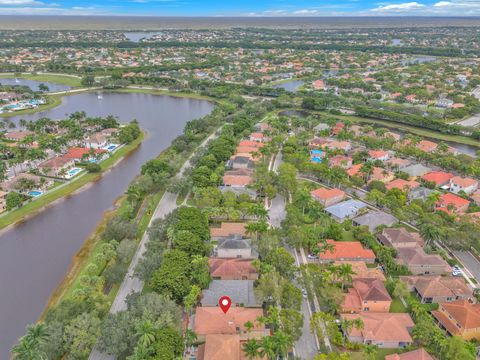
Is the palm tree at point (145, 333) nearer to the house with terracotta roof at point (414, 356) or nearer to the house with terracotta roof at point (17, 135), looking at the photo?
the house with terracotta roof at point (414, 356)

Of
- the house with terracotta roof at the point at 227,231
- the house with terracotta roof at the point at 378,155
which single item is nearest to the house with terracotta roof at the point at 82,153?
the house with terracotta roof at the point at 227,231

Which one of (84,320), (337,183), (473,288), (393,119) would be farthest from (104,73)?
(473,288)

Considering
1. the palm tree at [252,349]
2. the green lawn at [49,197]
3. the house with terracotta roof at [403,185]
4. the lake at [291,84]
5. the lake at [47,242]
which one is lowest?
the lake at [47,242]

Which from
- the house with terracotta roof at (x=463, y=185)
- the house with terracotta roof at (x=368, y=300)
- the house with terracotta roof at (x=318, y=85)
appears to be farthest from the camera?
the house with terracotta roof at (x=318, y=85)

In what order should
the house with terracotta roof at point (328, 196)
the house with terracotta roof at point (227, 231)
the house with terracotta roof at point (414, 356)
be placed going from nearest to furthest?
1. the house with terracotta roof at point (414, 356)
2. the house with terracotta roof at point (227, 231)
3. the house with terracotta roof at point (328, 196)

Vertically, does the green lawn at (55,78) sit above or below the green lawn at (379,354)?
above

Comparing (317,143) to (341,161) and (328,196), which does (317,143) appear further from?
(328,196)

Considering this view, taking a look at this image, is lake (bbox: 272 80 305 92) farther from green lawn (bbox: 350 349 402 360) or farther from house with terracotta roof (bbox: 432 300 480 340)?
green lawn (bbox: 350 349 402 360)
